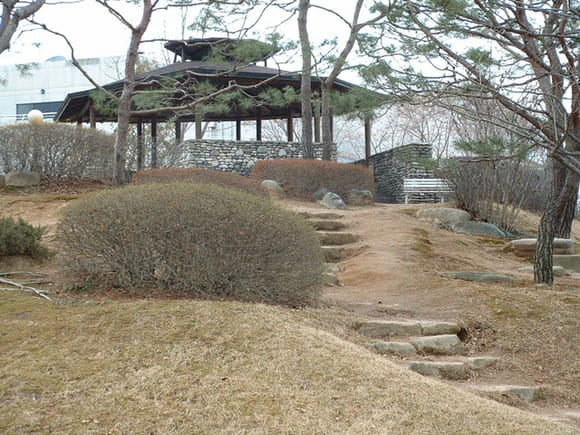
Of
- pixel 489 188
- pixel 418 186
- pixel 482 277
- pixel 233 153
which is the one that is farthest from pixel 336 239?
pixel 233 153

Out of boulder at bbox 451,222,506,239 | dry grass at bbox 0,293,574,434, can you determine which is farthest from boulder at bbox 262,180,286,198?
dry grass at bbox 0,293,574,434

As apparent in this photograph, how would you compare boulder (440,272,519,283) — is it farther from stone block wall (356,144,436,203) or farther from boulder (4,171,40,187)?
boulder (4,171,40,187)

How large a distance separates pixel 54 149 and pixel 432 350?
11.1 meters

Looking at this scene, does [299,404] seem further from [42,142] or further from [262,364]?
[42,142]

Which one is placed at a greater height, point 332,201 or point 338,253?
point 332,201

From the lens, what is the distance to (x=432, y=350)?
17.9ft

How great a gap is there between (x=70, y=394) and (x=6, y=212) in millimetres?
9426

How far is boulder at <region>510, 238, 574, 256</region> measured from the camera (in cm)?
1052

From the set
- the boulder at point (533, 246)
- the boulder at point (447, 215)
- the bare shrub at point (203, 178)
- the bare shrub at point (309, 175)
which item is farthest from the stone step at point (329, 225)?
the bare shrub at point (309, 175)

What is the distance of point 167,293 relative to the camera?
5027 millimetres

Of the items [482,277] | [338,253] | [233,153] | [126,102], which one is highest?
[126,102]

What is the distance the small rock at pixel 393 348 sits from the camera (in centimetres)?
512

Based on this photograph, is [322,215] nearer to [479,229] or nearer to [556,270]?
[479,229]

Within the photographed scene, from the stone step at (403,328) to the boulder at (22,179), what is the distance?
34.0 feet
